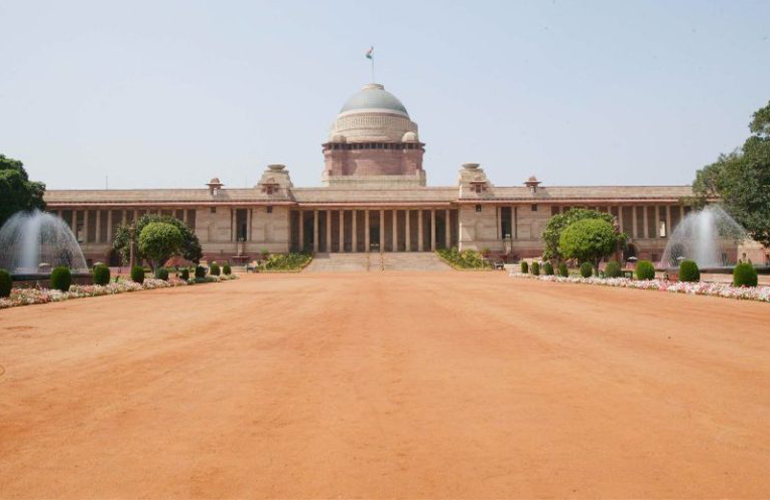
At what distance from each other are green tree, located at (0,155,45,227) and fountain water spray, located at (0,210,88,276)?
68cm

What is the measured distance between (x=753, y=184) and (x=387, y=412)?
136 ft

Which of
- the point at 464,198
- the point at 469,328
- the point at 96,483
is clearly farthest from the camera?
the point at 464,198

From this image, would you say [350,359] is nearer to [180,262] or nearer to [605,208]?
[180,262]

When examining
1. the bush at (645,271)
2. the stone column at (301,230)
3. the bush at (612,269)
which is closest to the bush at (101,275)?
the bush at (645,271)

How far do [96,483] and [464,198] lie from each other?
62.2 metres

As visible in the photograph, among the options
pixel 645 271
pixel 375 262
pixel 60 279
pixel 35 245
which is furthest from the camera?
pixel 375 262

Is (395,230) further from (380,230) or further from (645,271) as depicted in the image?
(645,271)

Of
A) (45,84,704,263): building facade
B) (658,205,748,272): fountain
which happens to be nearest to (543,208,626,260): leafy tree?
(658,205,748,272): fountain

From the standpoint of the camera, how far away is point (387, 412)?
607cm

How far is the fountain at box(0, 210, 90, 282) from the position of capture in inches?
1618

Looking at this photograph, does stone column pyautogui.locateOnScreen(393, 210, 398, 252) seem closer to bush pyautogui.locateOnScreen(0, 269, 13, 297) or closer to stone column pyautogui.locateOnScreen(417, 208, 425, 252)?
stone column pyautogui.locateOnScreen(417, 208, 425, 252)

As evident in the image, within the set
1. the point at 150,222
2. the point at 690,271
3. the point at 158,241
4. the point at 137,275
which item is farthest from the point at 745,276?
the point at 150,222

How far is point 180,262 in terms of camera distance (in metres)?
59.1

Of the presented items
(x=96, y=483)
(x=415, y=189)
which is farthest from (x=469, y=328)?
(x=415, y=189)
